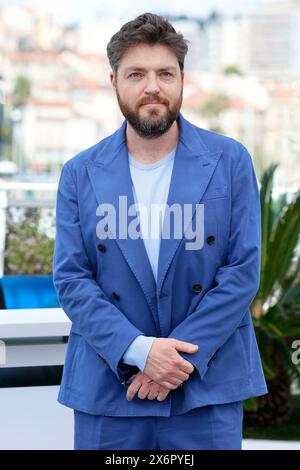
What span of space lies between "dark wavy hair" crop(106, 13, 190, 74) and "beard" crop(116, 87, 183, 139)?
10cm

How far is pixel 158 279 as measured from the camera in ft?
5.53

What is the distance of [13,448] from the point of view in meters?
2.25

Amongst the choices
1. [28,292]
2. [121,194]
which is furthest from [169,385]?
[28,292]

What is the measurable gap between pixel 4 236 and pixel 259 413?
7.22ft

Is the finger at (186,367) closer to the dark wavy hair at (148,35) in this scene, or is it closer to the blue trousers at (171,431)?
the blue trousers at (171,431)

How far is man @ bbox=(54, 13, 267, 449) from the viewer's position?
1.66m

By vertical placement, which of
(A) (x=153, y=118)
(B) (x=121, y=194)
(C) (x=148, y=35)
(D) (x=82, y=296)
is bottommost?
(D) (x=82, y=296)

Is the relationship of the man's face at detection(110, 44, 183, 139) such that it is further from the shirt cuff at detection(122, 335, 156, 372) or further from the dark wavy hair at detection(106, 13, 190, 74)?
the shirt cuff at detection(122, 335, 156, 372)

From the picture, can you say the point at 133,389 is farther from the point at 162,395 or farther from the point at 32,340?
the point at 32,340

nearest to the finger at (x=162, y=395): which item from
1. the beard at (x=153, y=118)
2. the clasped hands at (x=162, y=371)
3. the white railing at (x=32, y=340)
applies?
the clasped hands at (x=162, y=371)

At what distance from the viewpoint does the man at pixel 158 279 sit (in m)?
1.66

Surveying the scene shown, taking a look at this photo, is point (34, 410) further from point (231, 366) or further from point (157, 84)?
point (157, 84)

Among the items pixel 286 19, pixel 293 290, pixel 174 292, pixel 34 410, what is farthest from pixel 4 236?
pixel 286 19

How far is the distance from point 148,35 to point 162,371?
2.12 ft
